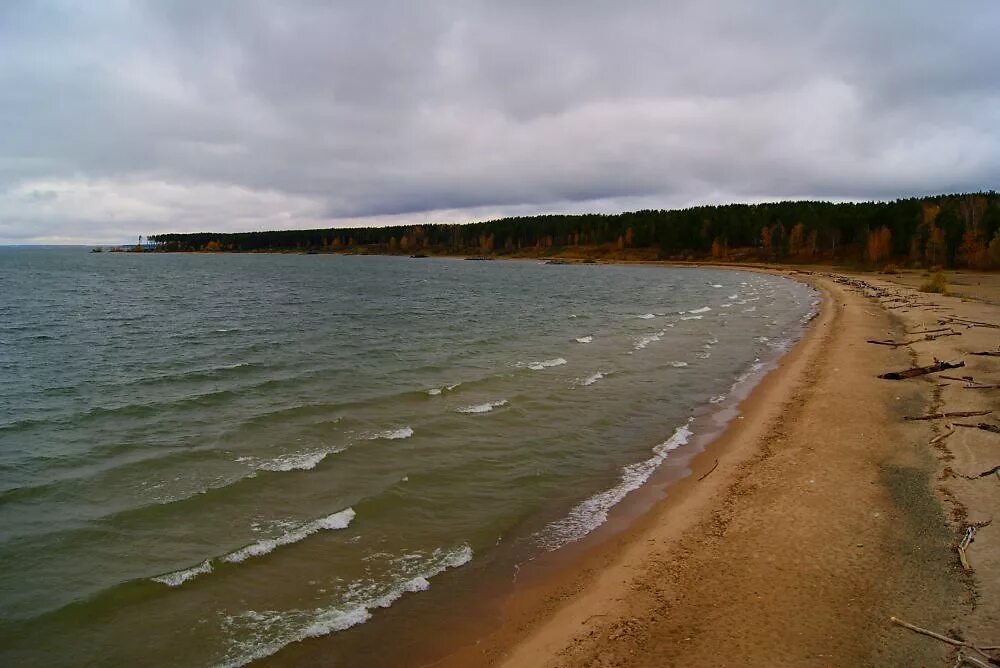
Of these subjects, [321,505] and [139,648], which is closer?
[139,648]

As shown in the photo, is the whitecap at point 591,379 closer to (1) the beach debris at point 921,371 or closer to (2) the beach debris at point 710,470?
(2) the beach debris at point 710,470

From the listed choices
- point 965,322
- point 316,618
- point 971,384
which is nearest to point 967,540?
point 316,618

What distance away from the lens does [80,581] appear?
29.1ft

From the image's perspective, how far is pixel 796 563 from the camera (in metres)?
8.43

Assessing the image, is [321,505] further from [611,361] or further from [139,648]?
[611,361]

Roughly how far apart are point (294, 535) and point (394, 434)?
18.3ft

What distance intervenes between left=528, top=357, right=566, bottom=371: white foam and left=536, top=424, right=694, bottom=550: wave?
1010 centimetres

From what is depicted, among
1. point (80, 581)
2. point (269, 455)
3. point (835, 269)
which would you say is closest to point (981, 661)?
point (80, 581)

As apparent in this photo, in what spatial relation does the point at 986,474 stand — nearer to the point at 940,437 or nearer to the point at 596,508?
the point at 940,437

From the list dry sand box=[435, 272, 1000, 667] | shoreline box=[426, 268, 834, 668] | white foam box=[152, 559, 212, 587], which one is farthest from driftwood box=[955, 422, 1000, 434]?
white foam box=[152, 559, 212, 587]

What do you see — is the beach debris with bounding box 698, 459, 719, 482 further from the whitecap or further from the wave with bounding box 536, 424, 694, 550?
the whitecap

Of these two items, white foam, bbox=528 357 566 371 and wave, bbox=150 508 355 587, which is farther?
white foam, bbox=528 357 566 371

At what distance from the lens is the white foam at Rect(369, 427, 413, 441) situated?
15.4 metres

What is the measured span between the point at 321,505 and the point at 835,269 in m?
116
